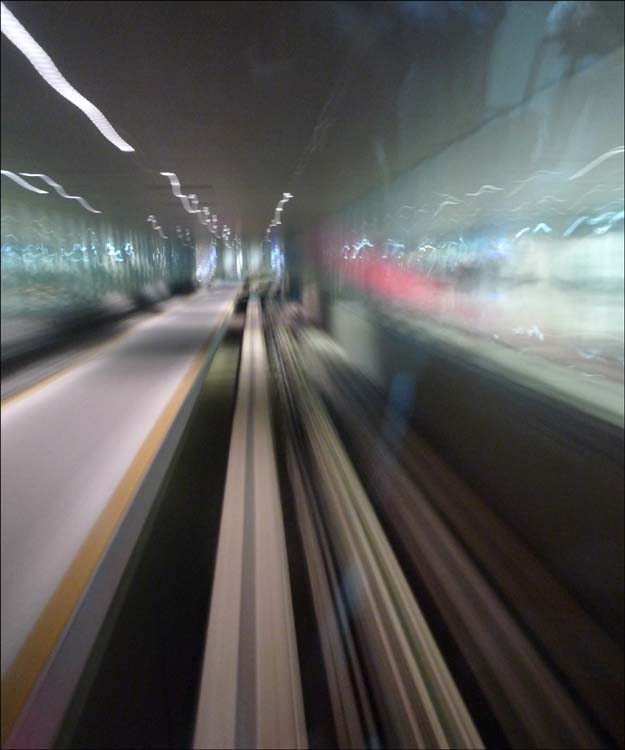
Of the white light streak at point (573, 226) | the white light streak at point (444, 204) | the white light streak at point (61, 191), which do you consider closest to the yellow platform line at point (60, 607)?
the white light streak at point (61, 191)

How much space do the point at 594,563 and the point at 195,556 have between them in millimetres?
2146

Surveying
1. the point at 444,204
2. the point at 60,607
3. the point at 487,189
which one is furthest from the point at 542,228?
the point at 60,607

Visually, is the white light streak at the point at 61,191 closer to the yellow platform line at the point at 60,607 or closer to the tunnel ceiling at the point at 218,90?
the tunnel ceiling at the point at 218,90

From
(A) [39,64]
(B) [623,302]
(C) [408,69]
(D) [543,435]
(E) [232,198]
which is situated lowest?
(D) [543,435]

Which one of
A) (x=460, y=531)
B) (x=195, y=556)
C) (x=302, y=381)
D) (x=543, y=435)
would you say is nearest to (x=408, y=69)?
(x=543, y=435)

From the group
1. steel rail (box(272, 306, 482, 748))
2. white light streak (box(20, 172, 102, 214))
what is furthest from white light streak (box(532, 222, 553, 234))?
white light streak (box(20, 172, 102, 214))

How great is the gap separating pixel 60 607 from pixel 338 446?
3147mm

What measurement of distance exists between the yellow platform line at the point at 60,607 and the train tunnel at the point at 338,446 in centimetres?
2

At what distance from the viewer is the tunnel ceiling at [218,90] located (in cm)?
183

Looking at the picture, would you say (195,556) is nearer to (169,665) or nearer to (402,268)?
(169,665)

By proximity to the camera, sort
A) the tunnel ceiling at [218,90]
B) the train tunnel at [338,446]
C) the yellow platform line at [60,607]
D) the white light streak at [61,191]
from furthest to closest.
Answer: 1. the yellow platform line at [60,607]
2. the train tunnel at [338,446]
3. the tunnel ceiling at [218,90]
4. the white light streak at [61,191]

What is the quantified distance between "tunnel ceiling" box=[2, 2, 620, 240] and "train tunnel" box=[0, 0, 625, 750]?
0.02 metres

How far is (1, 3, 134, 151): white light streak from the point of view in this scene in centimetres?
158

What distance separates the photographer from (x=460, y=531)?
139 inches
